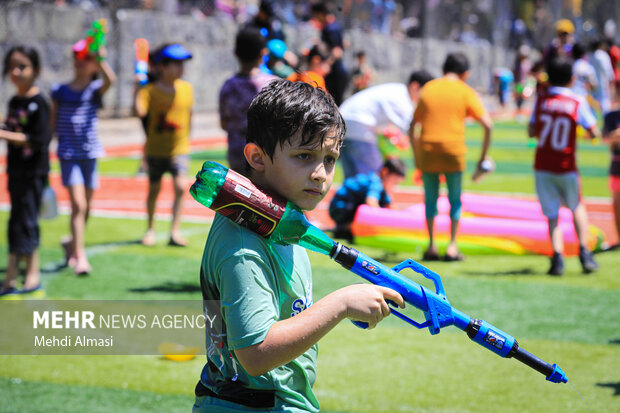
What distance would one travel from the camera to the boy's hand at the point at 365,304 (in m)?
2.34

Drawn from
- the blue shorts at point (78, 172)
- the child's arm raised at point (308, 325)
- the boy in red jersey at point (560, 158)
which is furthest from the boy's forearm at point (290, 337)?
the boy in red jersey at point (560, 158)

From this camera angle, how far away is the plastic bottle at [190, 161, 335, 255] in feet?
7.80

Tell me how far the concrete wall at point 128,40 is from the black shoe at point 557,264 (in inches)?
501

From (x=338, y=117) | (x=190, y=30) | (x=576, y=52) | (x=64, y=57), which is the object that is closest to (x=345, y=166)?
(x=576, y=52)

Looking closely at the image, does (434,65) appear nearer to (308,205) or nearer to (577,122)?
(577,122)

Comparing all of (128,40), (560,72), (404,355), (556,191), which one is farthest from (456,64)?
(128,40)

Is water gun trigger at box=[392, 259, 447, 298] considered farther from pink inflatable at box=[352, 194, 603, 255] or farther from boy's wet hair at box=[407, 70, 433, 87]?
boy's wet hair at box=[407, 70, 433, 87]

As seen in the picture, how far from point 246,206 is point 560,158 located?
20.5ft

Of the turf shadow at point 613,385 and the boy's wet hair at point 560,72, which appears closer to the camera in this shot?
the turf shadow at point 613,385

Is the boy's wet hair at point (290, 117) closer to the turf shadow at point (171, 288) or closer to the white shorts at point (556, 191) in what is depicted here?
the turf shadow at point (171, 288)

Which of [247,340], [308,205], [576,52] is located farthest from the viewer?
[576,52]

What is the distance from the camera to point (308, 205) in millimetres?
2518

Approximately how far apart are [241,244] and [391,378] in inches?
128

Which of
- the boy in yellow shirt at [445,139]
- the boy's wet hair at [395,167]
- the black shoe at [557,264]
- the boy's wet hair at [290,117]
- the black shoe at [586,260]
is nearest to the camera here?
the boy's wet hair at [290,117]
